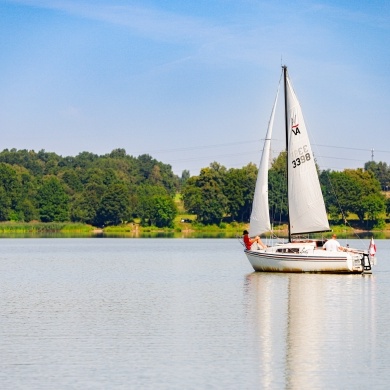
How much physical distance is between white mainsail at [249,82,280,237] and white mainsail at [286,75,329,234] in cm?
139

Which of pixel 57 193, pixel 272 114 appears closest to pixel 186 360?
pixel 272 114

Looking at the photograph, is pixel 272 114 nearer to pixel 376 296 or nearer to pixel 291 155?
pixel 291 155

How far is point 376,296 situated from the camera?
41.6 meters

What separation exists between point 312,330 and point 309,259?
2068cm

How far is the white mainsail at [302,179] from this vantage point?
55.1 meters

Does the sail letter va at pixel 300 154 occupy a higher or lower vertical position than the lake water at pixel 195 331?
higher

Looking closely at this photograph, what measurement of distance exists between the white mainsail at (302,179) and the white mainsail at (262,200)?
4.56 ft

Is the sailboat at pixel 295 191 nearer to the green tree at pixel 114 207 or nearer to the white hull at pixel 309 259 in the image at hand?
the white hull at pixel 309 259

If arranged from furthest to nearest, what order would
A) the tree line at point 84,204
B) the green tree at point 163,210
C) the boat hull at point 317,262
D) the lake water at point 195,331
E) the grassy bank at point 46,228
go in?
the green tree at point 163,210, the tree line at point 84,204, the grassy bank at point 46,228, the boat hull at point 317,262, the lake water at point 195,331

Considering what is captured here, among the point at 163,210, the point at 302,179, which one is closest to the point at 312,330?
the point at 302,179

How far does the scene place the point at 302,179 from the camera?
5519 centimetres

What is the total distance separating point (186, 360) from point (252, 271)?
109 feet

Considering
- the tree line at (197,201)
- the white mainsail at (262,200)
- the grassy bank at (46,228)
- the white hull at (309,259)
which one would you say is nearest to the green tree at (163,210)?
the tree line at (197,201)

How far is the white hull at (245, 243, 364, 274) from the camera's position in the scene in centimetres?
5103
